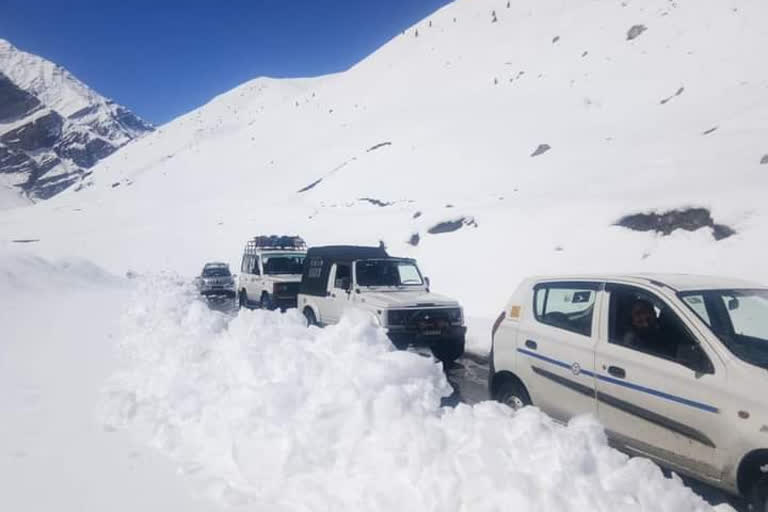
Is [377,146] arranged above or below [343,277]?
above

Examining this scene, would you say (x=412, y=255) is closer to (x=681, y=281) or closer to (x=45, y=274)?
(x=45, y=274)

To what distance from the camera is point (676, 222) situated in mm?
14945

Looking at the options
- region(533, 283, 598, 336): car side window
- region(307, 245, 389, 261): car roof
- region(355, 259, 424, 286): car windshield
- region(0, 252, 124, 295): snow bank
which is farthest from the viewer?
region(0, 252, 124, 295): snow bank

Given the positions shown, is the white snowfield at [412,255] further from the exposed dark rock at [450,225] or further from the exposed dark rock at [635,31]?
the exposed dark rock at [635,31]

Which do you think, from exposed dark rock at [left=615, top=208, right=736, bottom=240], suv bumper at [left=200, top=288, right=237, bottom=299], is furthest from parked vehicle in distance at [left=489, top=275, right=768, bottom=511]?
suv bumper at [left=200, top=288, right=237, bottom=299]

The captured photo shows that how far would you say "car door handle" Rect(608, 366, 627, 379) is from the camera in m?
4.37

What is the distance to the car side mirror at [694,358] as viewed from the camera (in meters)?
3.84

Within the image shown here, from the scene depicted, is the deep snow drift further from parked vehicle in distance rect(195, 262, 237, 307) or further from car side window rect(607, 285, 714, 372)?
parked vehicle in distance rect(195, 262, 237, 307)

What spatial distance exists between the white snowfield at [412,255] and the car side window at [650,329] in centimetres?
117

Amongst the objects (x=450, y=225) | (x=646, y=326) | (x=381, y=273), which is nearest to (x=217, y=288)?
(x=450, y=225)

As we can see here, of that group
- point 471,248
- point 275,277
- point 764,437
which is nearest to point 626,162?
point 471,248

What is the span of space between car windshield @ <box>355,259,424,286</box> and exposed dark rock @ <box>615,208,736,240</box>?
344 inches

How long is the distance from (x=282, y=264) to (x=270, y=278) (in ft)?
3.24

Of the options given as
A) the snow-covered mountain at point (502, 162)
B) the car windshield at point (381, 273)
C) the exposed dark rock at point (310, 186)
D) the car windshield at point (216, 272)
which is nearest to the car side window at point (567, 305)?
the car windshield at point (381, 273)
